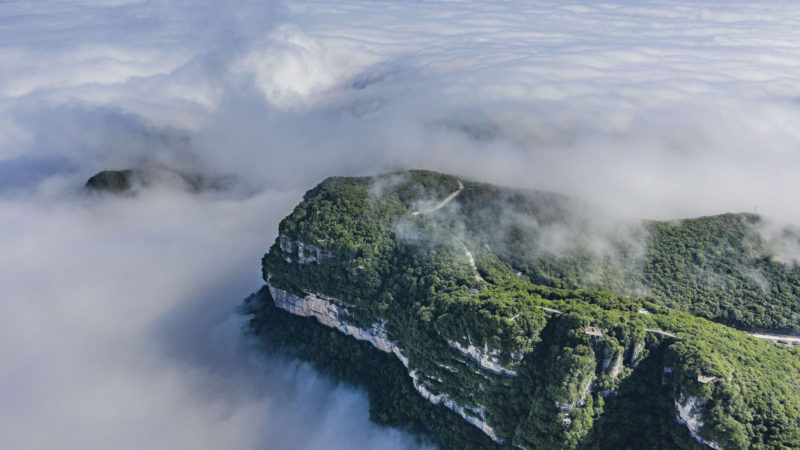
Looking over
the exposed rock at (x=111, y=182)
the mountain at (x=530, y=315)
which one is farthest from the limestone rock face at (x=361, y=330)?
the exposed rock at (x=111, y=182)

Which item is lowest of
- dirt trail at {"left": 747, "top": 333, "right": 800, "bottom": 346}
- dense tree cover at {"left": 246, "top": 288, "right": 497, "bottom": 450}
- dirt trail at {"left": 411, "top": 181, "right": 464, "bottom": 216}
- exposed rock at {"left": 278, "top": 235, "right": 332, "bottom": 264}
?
dense tree cover at {"left": 246, "top": 288, "right": 497, "bottom": 450}

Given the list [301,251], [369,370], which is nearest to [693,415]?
[369,370]

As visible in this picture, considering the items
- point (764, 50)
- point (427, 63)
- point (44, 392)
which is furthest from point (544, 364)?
point (764, 50)

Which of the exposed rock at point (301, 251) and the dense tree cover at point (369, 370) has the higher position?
the exposed rock at point (301, 251)

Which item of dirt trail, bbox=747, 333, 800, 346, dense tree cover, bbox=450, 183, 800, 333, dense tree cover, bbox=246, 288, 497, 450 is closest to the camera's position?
dirt trail, bbox=747, 333, 800, 346

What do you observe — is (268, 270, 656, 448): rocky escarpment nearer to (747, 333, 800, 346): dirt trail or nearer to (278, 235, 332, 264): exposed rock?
(278, 235, 332, 264): exposed rock

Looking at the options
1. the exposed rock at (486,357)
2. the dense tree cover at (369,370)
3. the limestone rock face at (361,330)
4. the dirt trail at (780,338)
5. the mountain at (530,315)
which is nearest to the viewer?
the mountain at (530,315)

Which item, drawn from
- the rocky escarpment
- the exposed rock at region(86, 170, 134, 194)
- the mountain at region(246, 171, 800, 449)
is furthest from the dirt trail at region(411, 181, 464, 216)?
the exposed rock at region(86, 170, 134, 194)

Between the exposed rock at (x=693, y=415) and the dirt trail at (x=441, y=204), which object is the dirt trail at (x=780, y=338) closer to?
the exposed rock at (x=693, y=415)

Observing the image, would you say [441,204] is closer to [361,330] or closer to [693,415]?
[361,330]
